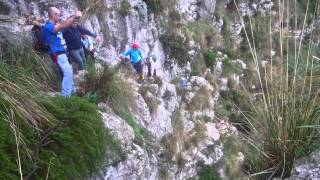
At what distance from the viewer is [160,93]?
8.35 metres

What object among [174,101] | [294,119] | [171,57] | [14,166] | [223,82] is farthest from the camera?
[223,82]

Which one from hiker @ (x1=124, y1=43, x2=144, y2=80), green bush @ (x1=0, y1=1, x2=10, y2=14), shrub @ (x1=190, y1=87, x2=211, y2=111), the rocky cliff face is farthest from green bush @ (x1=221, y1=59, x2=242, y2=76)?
green bush @ (x1=0, y1=1, x2=10, y2=14)

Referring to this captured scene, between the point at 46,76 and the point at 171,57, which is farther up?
the point at 46,76

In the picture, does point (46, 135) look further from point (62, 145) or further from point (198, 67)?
point (198, 67)

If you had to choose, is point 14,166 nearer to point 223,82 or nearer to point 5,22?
point 5,22

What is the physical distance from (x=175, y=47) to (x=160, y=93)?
156cm

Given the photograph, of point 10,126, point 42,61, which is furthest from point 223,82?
point 10,126

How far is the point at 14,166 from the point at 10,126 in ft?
1.16

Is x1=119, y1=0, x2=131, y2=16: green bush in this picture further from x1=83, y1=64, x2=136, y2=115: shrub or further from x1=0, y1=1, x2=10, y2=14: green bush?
x1=0, y1=1, x2=10, y2=14: green bush

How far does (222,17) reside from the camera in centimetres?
1173

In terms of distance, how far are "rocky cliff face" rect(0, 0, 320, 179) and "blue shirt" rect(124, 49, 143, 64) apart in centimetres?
26

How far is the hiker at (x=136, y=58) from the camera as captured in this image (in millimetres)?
7871

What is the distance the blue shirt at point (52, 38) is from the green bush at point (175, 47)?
4.24m

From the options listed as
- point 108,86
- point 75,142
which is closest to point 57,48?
point 108,86
